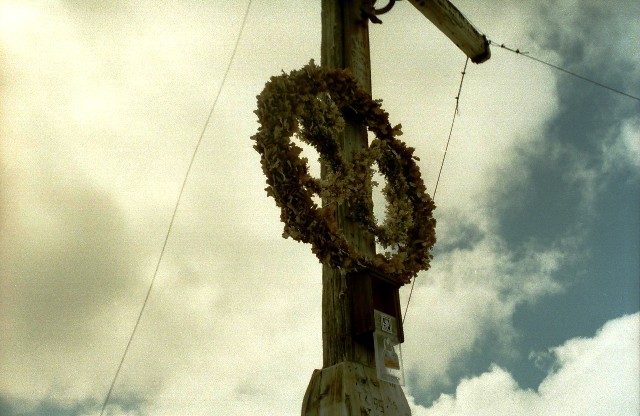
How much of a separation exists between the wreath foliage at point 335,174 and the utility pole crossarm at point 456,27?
1.65 m

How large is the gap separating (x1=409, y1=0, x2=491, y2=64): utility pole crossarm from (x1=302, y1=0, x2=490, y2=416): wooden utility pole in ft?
4.05

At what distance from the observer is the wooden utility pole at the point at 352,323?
98.4 inches

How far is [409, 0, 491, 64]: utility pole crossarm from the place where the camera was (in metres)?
4.73

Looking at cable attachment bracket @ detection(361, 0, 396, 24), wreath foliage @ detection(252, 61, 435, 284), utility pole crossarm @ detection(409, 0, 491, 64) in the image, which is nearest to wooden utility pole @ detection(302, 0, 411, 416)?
wreath foliage @ detection(252, 61, 435, 284)

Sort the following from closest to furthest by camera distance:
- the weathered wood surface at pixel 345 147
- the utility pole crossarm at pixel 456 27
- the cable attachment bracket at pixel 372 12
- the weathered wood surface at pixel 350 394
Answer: the weathered wood surface at pixel 350 394, the weathered wood surface at pixel 345 147, the cable attachment bracket at pixel 372 12, the utility pole crossarm at pixel 456 27

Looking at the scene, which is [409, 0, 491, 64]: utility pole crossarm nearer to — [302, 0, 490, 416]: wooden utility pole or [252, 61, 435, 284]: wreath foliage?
[302, 0, 490, 416]: wooden utility pole

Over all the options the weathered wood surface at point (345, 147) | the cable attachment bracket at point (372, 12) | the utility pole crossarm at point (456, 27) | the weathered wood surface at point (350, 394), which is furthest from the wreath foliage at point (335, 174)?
the utility pole crossarm at point (456, 27)

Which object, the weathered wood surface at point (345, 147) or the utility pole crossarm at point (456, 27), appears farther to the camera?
the utility pole crossarm at point (456, 27)

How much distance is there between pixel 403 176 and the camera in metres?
3.74

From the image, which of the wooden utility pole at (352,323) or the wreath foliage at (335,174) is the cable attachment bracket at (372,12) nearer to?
the wooden utility pole at (352,323)

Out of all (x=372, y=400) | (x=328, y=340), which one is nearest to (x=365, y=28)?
(x=328, y=340)

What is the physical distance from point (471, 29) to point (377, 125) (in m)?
2.19

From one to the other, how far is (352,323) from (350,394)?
1.42ft

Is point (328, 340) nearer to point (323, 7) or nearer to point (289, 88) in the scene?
point (289, 88)
